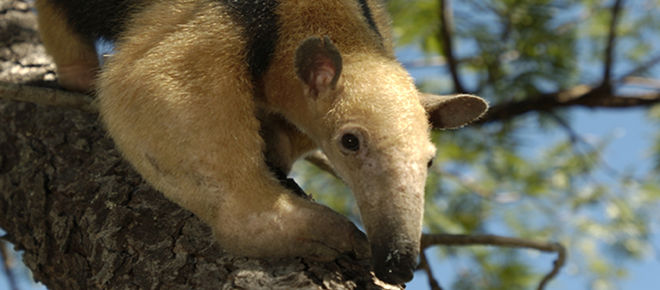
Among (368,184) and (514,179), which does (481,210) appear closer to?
(514,179)

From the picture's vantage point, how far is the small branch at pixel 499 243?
3.84 metres

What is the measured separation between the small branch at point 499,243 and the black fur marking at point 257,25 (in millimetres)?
1281

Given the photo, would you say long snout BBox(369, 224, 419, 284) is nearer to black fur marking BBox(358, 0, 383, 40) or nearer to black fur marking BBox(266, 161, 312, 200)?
black fur marking BBox(266, 161, 312, 200)

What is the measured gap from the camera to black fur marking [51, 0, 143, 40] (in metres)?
3.68

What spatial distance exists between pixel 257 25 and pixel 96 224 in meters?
1.04

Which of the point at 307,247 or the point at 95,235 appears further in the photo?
the point at 95,235

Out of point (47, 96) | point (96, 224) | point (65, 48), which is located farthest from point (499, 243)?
point (65, 48)

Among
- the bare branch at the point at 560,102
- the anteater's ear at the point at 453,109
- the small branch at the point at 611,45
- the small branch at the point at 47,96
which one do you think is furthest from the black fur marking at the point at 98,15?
the small branch at the point at 611,45

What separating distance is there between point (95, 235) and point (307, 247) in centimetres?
86

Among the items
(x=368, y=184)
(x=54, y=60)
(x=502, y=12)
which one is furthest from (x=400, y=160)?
(x=502, y=12)

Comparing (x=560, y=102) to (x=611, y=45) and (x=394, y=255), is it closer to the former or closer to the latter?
(x=611, y=45)

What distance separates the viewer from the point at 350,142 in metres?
3.05

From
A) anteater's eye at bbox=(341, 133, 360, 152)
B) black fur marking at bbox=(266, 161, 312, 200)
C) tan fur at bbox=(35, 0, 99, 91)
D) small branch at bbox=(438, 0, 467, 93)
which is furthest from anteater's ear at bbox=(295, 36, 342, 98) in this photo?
small branch at bbox=(438, 0, 467, 93)

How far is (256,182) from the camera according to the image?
9.93ft
